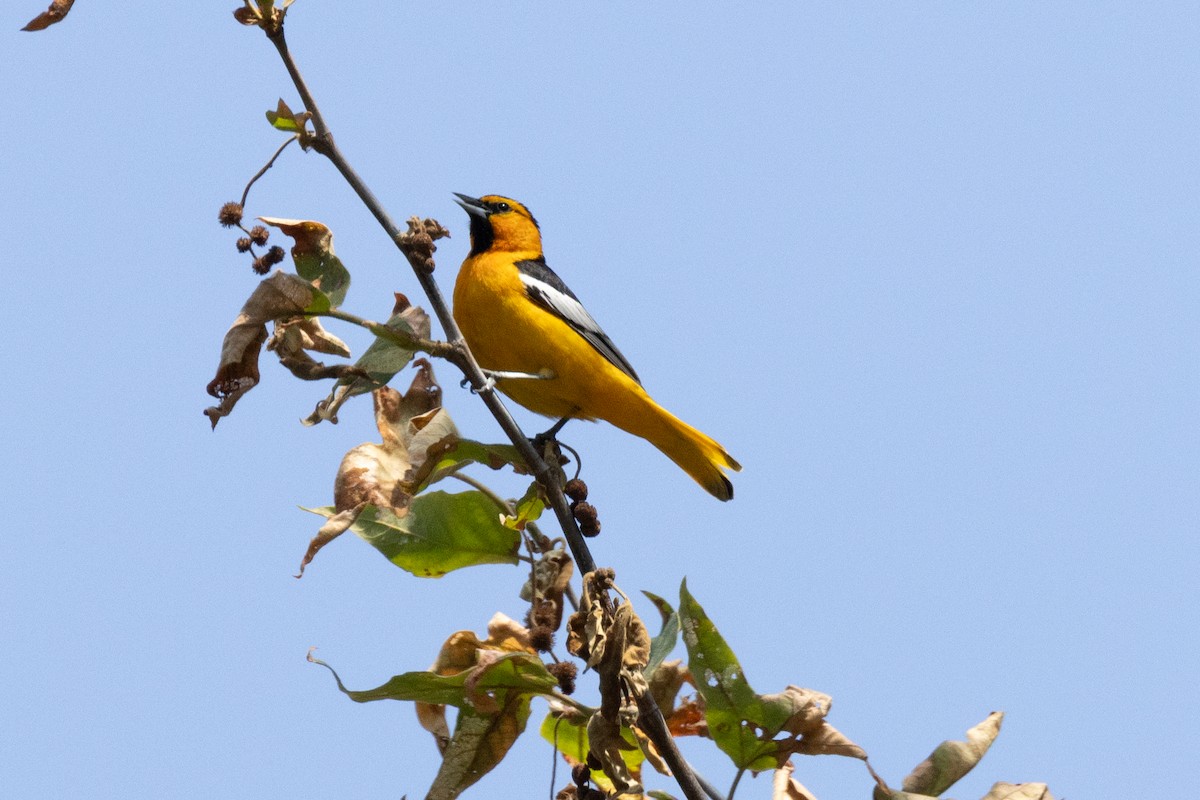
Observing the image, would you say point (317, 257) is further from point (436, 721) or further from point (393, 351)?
point (436, 721)

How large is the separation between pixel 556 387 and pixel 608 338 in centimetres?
53

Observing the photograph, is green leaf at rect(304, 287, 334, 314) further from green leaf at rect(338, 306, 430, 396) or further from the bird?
the bird

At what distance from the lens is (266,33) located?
2.59 meters

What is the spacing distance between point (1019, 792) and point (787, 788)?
48cm

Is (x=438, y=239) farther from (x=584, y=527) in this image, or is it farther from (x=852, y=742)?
(x=852, y=742)

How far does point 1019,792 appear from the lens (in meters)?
2.47

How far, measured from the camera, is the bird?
4.91 meters

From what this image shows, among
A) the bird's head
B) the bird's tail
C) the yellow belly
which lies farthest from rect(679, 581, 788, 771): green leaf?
the bird's head

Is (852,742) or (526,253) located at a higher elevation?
(526,253)

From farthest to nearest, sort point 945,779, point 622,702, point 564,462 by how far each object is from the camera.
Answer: point 564,462, point 945,779, point 622,702

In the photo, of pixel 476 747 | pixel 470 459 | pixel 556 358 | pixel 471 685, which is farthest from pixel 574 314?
pixel 471 685

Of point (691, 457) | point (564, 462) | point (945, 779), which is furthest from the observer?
point (691, 457)

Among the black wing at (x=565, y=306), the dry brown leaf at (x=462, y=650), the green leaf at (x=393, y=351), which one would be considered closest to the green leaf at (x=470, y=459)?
the green leaf at (x=393, y=351)

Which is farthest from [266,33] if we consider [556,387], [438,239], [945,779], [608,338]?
[608,338]
